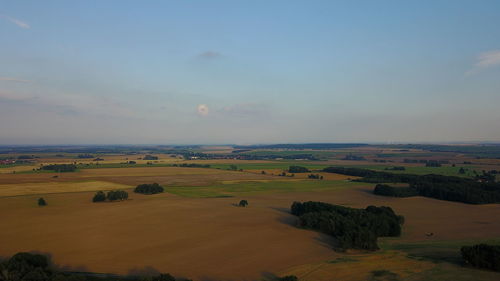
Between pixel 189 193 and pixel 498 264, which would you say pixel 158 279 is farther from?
pixel 189 193

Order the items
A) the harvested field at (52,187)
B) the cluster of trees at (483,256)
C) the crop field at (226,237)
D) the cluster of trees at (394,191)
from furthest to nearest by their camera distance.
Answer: the cluster of trees at (394,191), the harvested field at (52,187), the crop field at (226,237), the cluster of trees at (483,256)

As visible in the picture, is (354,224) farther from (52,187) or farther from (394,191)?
(52,187)

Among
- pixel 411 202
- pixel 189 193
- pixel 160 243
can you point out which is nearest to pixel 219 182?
pixel 189 193

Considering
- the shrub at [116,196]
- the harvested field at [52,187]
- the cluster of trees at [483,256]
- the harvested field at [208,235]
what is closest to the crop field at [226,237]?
the harvested field at [208,235]

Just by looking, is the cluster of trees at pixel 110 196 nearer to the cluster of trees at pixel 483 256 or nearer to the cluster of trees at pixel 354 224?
the cluster of trees at pixel 354 224

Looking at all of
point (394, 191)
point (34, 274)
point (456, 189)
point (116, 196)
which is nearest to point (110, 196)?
point (116, 196)

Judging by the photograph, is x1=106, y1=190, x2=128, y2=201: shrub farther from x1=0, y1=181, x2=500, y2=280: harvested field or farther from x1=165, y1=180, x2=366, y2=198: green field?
x1=165, y1=180, x2=366, y2=198: green field
